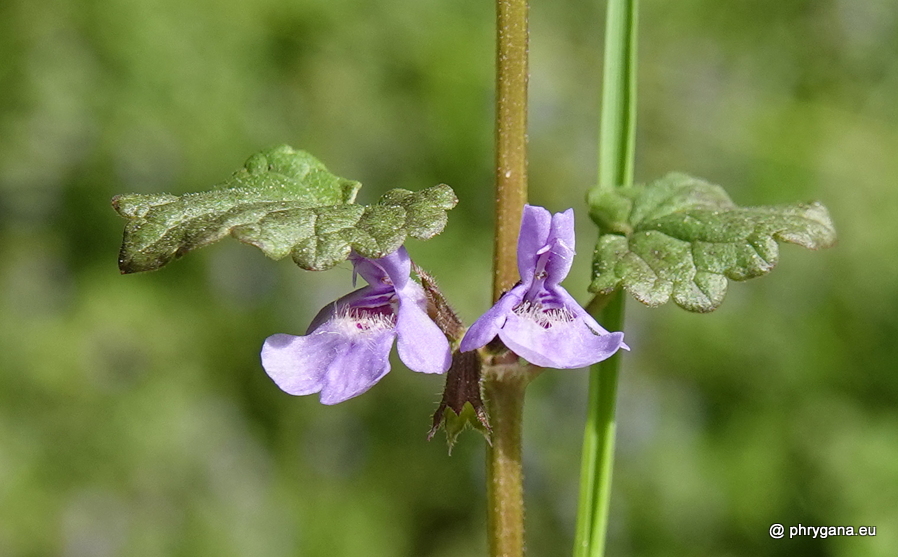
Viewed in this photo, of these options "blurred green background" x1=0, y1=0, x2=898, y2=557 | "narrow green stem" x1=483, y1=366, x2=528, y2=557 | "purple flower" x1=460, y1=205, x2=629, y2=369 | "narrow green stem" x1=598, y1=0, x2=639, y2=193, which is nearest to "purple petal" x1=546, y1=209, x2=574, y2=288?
"purple flower" x1=460, y1=205, x2=629, y2=369

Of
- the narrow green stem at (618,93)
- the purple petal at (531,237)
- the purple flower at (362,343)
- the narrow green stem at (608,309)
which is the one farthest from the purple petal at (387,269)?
the narrow green stem at (618,93)

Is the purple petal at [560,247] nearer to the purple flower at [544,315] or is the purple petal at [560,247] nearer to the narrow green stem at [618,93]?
the purple flower at [544,315]

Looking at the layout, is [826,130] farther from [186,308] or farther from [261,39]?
[186,308]

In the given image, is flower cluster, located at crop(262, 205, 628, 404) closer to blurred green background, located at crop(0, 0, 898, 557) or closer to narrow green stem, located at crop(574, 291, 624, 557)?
narrow green stem, located at crop(574, 291, 624, 557)

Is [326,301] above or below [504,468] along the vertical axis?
below

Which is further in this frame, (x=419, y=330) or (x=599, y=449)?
(x=599, y=449)

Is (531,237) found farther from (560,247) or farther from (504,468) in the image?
(504,468)

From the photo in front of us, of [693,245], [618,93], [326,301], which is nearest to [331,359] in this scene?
[693,245]
